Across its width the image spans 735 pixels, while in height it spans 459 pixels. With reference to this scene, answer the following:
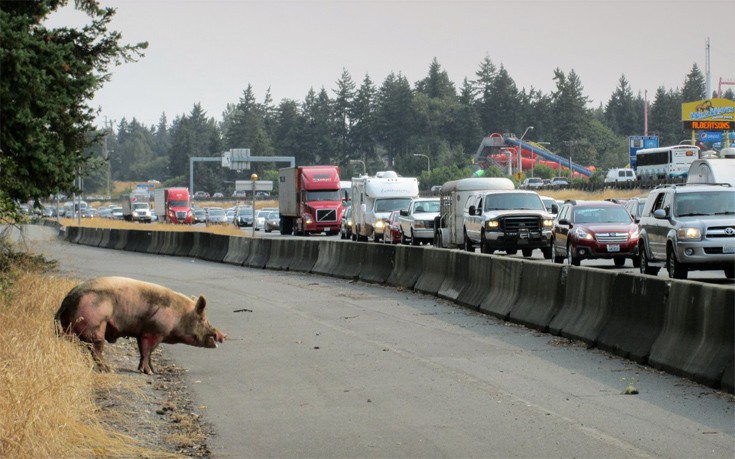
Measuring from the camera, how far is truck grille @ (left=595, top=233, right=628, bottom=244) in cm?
3066

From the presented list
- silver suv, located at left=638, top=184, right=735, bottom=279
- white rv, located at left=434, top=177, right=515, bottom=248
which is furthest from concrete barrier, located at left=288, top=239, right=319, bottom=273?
silver suv, located at left=638, top=184, right=735, bottom=279

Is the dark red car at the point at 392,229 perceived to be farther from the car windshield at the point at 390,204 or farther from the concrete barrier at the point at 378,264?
the concrete barrier at the point at 378,264

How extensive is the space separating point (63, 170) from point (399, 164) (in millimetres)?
172925

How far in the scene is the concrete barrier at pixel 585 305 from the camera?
15.4 metres

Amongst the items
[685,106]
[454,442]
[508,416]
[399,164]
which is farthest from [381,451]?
[399,164]

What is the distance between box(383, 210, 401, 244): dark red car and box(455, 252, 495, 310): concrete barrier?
84.1ft

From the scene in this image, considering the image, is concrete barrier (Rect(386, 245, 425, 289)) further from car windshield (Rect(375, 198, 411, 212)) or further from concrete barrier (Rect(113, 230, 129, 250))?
concrete barrier (Rect(113, 230, 129, 250))

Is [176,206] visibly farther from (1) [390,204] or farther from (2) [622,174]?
(1) [390,204]

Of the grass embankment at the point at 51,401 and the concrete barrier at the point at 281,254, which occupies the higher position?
the concrete barrier at the point at 281,254

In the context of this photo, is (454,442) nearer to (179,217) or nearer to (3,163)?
(3,163)

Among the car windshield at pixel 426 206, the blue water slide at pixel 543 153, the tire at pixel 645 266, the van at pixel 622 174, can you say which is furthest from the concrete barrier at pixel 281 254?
the blue water slide at pixel 543 153

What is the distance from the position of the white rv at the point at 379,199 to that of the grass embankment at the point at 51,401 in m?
37.3

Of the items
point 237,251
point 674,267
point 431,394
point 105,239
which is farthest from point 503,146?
point 431,394

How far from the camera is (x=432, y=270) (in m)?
24.4
